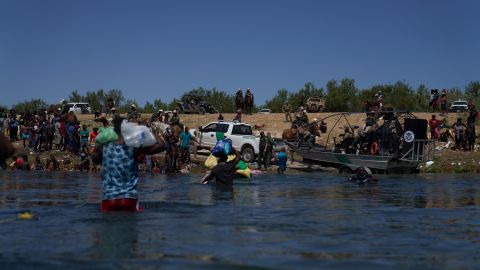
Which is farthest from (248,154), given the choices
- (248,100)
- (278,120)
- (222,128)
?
(278,120)

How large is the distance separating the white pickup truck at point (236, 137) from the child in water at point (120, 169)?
23548mm

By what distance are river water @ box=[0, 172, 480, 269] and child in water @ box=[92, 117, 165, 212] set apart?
0.23 meters

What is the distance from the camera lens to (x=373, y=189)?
21.2 metres

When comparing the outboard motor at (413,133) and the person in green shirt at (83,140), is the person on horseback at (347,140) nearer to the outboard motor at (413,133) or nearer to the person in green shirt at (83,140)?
the outboard motor at (413,133)

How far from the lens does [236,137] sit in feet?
114

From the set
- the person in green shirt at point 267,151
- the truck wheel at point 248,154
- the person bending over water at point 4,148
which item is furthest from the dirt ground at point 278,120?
the person bending over water at point 4,148

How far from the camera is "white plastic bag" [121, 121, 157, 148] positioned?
10305 mm

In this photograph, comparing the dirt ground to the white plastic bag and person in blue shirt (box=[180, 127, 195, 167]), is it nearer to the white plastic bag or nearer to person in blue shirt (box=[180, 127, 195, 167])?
person in blue shirt (box=[180, 127, 195, 167])

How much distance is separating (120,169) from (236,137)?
24.4 metres

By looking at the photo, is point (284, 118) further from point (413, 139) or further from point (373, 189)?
point (373, 189)

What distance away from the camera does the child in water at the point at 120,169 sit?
10.3m

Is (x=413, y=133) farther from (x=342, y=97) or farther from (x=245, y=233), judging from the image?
(x=342, y=97)

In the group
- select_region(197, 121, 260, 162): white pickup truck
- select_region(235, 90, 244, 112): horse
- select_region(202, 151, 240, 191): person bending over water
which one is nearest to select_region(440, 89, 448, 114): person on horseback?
select_region(235, 90, 244, 112): horse

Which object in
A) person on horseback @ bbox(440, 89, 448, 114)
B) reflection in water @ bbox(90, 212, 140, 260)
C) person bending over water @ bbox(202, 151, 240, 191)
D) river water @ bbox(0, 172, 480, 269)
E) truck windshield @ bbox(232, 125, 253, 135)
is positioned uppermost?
person on horseback @ bbox(440, 89, 448, 114)
